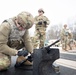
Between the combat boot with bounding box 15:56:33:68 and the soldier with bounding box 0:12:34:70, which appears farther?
the combat boot with bounding box 15:56:33:68

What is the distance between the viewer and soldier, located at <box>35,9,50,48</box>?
7.90m

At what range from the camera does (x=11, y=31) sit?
287cm

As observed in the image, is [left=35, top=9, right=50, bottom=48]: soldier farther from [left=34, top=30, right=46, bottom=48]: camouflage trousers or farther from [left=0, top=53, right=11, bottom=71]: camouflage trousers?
[left=0, top=53, right=11, bottom=71]: camouflage trousers

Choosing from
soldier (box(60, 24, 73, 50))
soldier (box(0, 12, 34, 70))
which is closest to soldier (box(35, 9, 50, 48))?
soldier (box(60, 24, 73, 50))

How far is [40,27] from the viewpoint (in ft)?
26.3

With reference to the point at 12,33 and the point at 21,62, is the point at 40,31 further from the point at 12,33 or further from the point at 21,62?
the point at 12,33

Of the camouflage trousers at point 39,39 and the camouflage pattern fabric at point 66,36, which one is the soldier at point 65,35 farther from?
the camouflage trousers at point 39,39

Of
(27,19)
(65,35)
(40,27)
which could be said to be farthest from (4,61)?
(65,35)

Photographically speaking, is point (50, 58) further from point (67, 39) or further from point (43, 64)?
point (67, 39)

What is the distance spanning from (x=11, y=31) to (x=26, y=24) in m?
0.34

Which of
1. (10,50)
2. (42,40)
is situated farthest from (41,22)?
(10,50)

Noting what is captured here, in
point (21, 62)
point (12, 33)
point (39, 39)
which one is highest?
point (12, 33)

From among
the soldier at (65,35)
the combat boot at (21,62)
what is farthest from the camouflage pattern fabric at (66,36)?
the combat boot at (21,62)

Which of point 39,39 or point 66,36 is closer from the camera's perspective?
point 39,39
